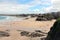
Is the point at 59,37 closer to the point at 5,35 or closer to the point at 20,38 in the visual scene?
the point at 20,38

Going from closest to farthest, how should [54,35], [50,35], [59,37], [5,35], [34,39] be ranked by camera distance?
[59,37]
[54,35]
[50,35]
[34,39]
[5,35]

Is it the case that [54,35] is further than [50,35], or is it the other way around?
[50,35]

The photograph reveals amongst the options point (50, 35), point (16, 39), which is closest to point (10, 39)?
point (16, 39)

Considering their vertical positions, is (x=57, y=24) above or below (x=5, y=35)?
above

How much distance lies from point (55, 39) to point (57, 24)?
2.46 ft

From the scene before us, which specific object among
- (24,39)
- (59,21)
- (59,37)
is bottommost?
(24,39)

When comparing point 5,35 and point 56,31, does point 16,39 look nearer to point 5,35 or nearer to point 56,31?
point 5,35

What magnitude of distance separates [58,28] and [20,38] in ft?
24.3

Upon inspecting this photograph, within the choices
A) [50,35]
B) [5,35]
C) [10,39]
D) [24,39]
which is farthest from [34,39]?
[50,35]

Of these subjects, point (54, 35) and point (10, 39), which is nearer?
point (54, 35)

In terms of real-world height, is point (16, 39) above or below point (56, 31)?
below

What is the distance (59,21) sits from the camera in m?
8.27

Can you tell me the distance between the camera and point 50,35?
8.70 metres

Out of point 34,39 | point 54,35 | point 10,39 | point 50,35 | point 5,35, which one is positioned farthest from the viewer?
point 5,35
